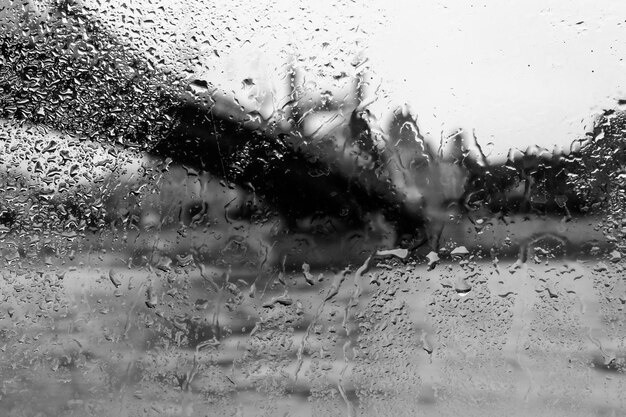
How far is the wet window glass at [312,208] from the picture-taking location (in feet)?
4.97

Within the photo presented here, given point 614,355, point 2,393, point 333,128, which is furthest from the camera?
point 2,393

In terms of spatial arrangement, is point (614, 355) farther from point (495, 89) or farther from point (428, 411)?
point (495, 89)

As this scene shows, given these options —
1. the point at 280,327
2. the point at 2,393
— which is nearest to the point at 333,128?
the point at 280,327

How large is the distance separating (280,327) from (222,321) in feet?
0.49

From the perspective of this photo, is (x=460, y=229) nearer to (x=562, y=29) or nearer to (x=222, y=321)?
(x=562, y=29)

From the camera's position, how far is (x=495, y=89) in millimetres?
1538

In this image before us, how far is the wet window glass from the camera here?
1.52 m

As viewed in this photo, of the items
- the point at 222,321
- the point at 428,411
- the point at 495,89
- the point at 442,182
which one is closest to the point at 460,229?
the point at 442,182

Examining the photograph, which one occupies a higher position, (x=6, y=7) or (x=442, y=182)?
(x=6, y=7)

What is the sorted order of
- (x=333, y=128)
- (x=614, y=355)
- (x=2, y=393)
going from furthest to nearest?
1. (x=2, y=393)
2. (x=333, y=128)
3. (x=614, y=355)

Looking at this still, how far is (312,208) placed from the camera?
5.24ft

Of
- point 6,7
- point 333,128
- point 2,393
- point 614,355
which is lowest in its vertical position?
point 2,393

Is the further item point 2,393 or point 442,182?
point 2,393

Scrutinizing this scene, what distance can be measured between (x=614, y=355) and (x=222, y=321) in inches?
37.5
